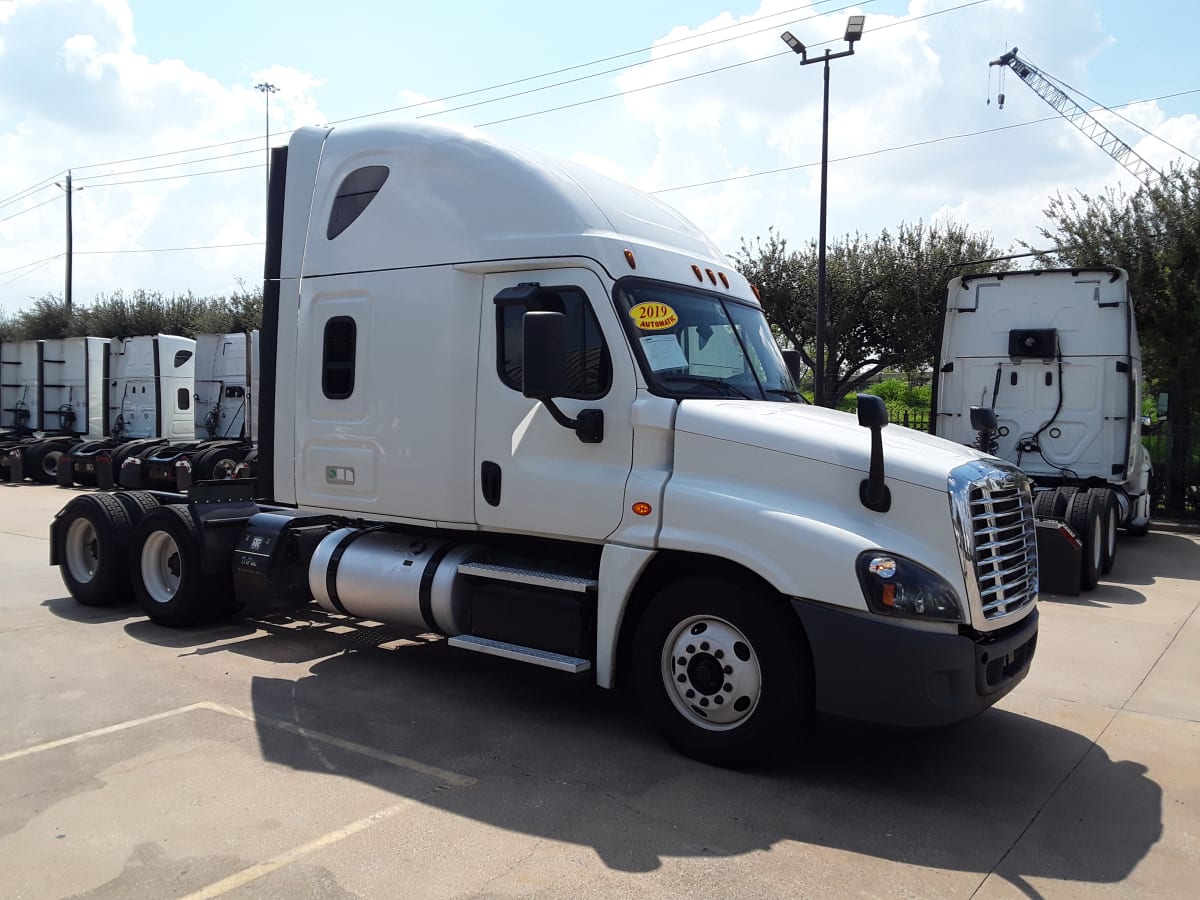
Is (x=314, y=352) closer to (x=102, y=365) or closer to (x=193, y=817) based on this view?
(x=193, y=817)

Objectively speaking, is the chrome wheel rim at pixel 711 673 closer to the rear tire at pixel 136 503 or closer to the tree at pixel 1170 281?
the rear tire at pixel 136 503

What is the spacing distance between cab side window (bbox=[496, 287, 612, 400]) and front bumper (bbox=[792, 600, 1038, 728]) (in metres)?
1.64

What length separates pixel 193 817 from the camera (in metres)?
4.15

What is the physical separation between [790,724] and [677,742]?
68cm

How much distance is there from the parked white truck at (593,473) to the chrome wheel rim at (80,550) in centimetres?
188

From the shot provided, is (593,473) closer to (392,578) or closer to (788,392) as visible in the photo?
(788,392)

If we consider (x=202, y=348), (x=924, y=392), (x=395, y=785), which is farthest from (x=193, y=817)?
(x=924, y=392)

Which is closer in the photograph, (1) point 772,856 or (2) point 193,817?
(1) point 772,856

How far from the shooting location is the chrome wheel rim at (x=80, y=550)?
332 inches

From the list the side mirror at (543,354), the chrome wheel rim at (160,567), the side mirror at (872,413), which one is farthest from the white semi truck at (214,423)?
the side mirror at (872,413)

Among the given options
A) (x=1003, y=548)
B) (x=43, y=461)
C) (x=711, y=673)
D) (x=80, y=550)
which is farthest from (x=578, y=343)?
(x=43, y=461)

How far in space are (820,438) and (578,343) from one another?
146 cm

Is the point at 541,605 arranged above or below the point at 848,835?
above

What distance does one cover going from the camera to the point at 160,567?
7.91 metres
